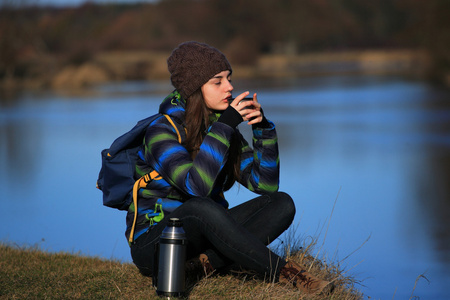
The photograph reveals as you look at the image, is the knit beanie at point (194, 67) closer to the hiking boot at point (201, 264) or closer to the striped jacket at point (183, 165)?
the striped jacket at point (183, 165)

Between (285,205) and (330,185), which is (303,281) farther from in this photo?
(330,185)

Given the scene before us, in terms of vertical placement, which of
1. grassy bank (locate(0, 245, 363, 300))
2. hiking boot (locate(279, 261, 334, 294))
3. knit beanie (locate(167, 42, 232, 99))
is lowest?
grassy bank (locate(0, 245, 363, 300))

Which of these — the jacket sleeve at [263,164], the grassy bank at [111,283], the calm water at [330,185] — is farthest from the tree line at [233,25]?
the jacket sleeve at [263,164]

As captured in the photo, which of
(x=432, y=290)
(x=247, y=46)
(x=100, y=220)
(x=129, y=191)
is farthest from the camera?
(x=247, y=46)

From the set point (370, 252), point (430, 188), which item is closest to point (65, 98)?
point (430, 188)

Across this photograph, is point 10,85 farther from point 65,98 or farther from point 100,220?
point 100,220

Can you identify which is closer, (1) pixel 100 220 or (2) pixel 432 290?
(2) pixel 432 290

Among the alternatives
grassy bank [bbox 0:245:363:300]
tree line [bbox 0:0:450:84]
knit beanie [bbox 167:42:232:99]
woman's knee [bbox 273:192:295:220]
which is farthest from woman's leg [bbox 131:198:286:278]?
tree line [bbox 0:0:450:84]

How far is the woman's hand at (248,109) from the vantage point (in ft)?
8.23

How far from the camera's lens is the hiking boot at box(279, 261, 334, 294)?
8.16 feet

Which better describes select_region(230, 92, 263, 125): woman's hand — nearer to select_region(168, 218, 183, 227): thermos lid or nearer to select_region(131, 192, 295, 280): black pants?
select_region(131, 192, 295, 280): black pants

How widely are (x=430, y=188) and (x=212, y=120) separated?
11.4ft

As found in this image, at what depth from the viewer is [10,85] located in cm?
2384

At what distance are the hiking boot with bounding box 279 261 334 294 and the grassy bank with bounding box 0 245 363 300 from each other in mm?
24
